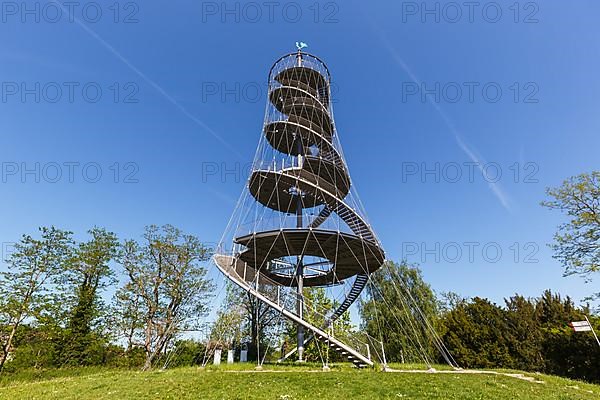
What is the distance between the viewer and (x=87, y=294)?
2623 cm

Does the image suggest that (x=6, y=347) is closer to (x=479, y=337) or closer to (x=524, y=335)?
(x=479, y=337)

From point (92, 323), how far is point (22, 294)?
5.36 metres

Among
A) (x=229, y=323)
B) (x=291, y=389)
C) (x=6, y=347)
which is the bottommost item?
(x=291, y=389)

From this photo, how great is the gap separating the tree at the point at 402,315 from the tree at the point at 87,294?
73.9ft

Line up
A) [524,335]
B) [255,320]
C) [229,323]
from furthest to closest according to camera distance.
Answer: [255,320] < [524,335] < [229,323]

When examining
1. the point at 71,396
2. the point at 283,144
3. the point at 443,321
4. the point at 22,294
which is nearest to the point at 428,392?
the point at 71,396

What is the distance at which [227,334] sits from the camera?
2678cm

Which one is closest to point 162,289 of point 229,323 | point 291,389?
point 229,323

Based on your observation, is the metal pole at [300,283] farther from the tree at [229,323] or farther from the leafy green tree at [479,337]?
the leafy green tree at [479,337]

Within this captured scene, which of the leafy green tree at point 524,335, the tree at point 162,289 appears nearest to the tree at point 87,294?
the tree at point 162,289

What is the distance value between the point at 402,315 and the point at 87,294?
89.4 feet

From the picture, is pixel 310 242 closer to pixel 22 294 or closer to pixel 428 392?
pixel 428 392

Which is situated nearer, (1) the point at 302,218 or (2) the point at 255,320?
(1) the point at 302,218

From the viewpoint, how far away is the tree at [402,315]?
28984mm
